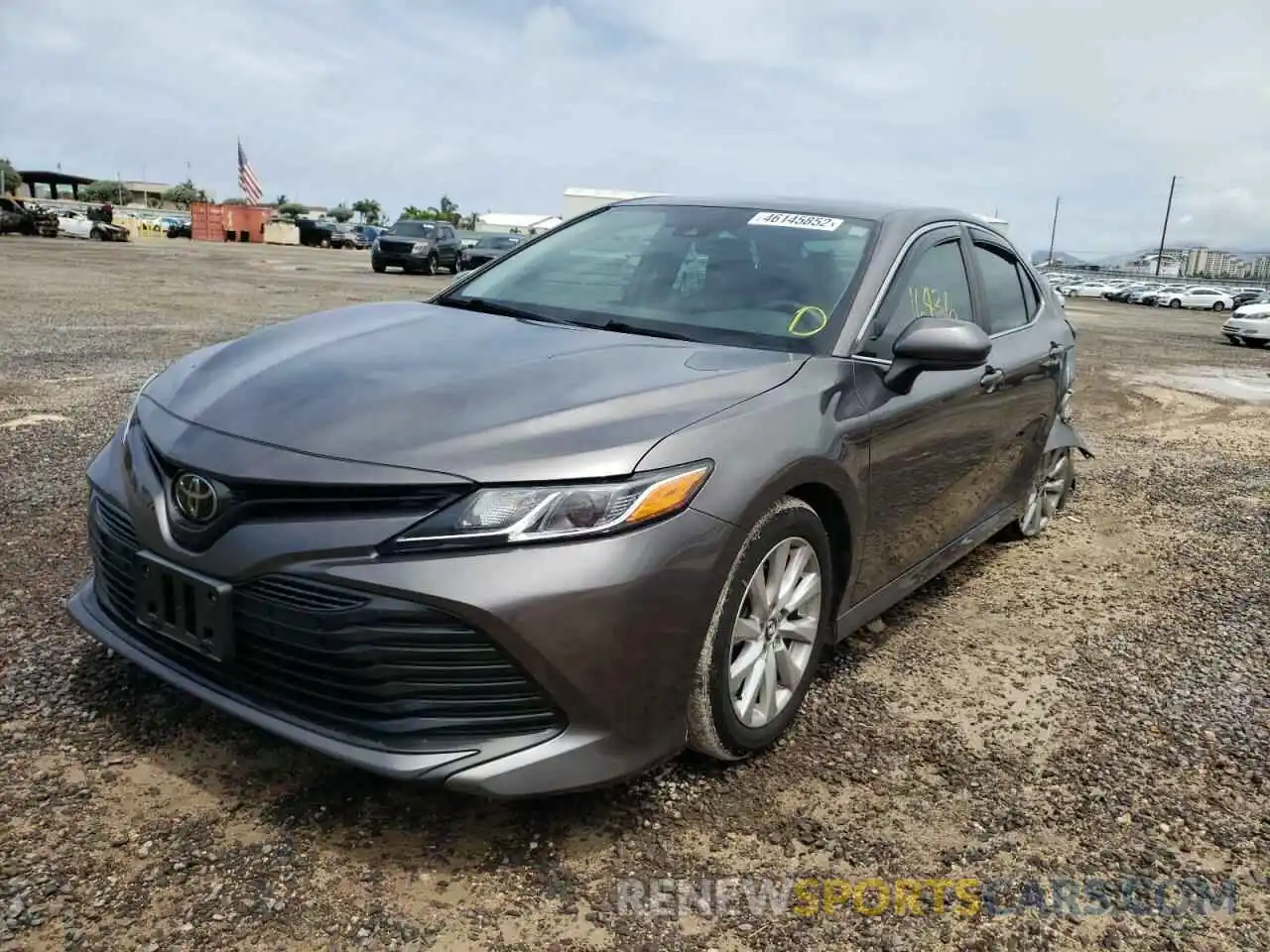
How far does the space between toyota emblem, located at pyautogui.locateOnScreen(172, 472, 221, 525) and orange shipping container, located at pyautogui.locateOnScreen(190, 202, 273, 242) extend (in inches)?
2042

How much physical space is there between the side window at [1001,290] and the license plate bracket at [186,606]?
3.06 meters

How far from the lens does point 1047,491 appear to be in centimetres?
518

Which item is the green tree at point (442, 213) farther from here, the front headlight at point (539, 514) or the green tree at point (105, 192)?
the front headlight at point (539, 514)

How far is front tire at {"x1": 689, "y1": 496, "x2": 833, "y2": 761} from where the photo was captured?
2.47m

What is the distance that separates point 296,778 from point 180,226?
58479 mm

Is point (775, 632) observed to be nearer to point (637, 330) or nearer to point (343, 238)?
point (637, 330)

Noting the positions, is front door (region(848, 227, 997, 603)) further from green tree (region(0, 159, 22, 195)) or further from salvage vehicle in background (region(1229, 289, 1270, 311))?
green tree (region(0, 159, 22, 195))

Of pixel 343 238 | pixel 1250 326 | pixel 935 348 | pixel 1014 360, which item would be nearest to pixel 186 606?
pixel 935 348

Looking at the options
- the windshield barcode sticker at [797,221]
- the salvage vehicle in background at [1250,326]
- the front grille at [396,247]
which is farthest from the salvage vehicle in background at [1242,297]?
the windshield barcode sticker at [797,221]

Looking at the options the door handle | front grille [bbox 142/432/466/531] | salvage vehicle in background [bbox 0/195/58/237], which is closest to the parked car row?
salvage vehicle in background [bbox 0/195/58/237]

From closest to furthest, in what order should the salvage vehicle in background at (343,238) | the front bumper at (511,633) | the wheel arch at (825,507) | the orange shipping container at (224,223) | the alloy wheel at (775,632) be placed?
the front bumper at (511,633) < the wheel arch at (825,507) < the alloy wheel at (775,632) < the orange shipping container at (224,223) < the salvage vehicle in background at (343,238)

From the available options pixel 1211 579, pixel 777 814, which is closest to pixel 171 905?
pixel 777 814

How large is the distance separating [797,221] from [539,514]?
1.89m

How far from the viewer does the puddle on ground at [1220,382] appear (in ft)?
38.6
